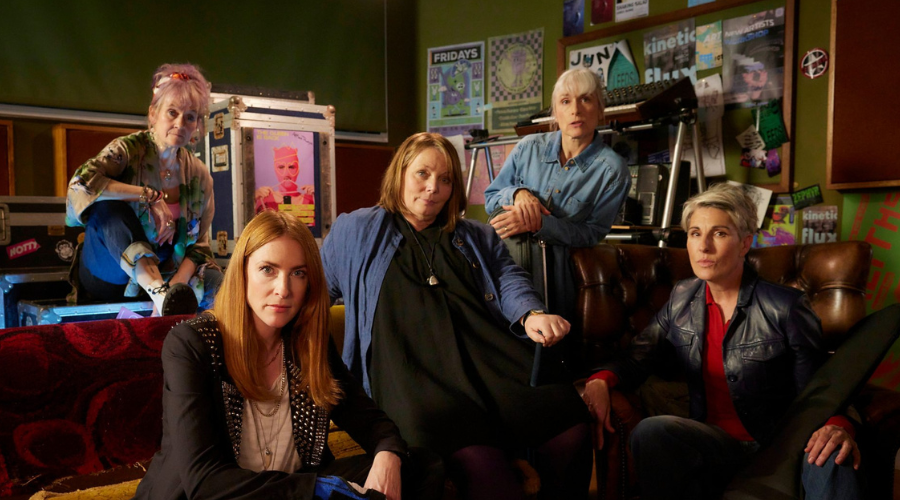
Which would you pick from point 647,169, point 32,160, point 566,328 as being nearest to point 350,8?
point 32,160

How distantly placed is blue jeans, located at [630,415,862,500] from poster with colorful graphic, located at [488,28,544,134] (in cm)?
365

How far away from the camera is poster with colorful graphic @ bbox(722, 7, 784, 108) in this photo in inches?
149

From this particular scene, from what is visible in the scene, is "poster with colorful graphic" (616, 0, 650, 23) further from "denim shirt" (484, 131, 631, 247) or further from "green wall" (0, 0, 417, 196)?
"denim shirt" (484, 131, 631, 247)

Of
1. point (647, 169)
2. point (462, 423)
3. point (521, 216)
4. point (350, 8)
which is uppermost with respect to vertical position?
point (350, 8)

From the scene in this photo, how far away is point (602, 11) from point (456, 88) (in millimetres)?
1407

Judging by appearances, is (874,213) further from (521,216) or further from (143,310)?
(143,310)

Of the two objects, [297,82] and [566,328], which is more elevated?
[297,82]

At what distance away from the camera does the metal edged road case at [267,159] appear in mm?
4188

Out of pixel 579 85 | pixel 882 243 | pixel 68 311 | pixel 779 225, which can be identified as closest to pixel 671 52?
pixel 779 225

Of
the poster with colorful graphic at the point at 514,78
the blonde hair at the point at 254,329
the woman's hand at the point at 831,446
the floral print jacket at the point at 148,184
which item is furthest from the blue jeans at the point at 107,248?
the poster with colorful graphic at the point at 514,78

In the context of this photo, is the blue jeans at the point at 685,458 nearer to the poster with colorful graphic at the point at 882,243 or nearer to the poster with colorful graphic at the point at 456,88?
the poster with colorful graphic at the point at 882,243

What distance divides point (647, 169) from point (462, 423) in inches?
93.4

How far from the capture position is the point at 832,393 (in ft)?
5.12

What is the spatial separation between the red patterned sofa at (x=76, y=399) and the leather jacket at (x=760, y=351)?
4.05 ft
